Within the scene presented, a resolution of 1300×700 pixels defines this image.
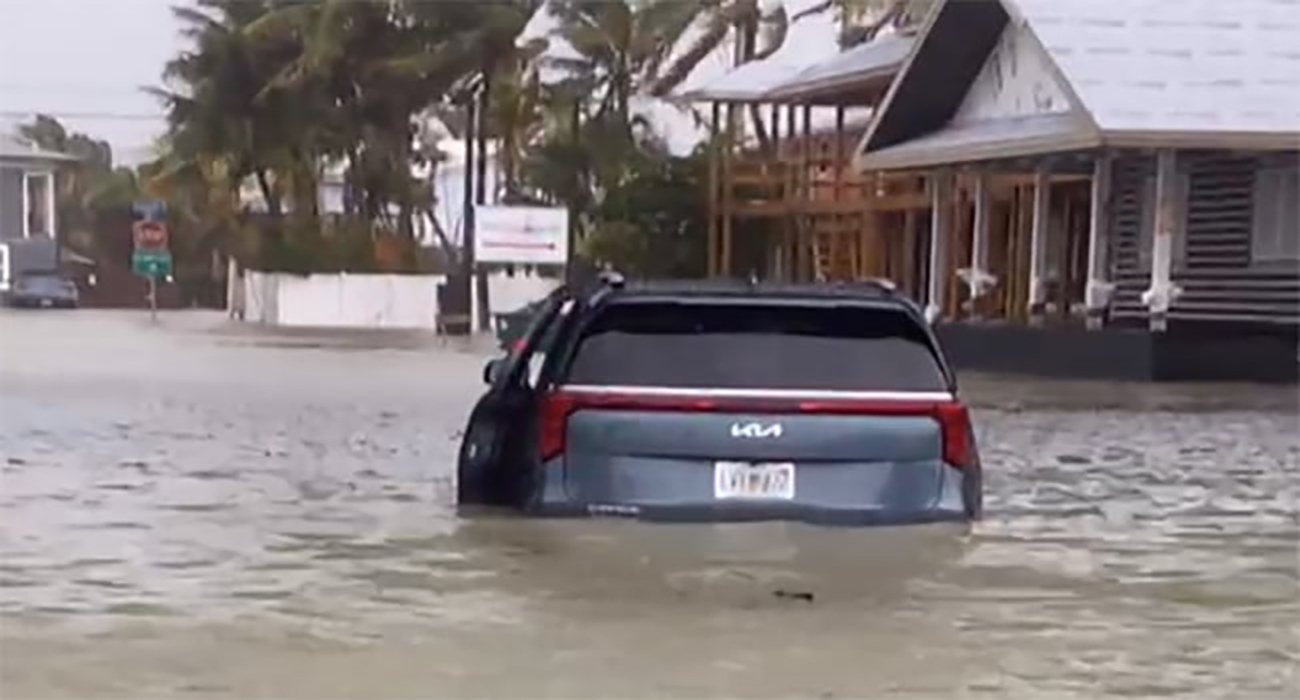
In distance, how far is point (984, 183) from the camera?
36312 millimetres

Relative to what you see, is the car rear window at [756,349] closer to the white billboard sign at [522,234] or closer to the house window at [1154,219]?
the house window at [1154,219]

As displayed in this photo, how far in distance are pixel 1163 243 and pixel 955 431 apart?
20.8 m

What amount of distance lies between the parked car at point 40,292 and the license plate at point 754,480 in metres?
64.1

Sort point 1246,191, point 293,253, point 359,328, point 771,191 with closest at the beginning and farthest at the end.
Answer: point 1246,191, point 771,191, point 359,328, point 293,253

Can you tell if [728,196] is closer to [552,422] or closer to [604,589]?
[552,422]

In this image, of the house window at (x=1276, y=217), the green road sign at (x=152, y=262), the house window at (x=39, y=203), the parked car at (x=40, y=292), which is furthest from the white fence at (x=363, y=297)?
the house window at (x=1276, y=217)

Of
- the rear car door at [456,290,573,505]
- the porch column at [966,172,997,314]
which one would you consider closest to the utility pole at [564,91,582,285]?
the porch column at [966,172,997,314]

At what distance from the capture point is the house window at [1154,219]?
3183 centimetres

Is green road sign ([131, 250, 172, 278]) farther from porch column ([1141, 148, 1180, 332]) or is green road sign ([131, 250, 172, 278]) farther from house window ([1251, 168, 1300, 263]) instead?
porch column ([1141, 148, 1180, 332])

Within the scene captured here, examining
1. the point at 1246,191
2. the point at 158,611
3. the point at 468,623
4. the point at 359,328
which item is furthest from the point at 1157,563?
the point at 359,328

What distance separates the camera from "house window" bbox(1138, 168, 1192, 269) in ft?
104

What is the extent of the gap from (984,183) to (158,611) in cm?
2753

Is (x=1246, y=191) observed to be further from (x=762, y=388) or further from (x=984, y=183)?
(x=762, y=388)

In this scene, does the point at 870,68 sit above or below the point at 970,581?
above
